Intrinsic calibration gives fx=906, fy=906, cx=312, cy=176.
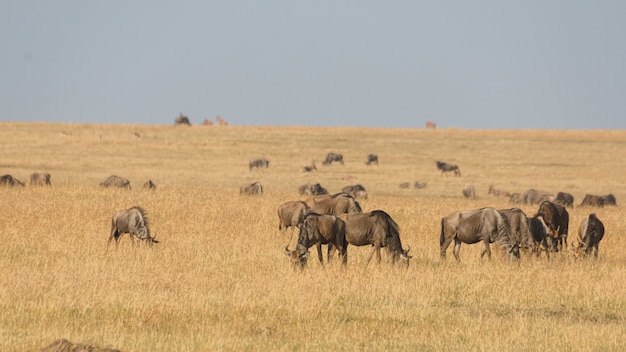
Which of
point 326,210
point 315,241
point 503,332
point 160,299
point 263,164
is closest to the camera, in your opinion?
point 503,332

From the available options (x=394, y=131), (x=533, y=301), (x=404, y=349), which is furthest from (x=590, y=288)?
(x=394, y=131)

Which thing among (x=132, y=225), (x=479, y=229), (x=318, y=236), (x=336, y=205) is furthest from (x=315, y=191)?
(x=318, y=236)

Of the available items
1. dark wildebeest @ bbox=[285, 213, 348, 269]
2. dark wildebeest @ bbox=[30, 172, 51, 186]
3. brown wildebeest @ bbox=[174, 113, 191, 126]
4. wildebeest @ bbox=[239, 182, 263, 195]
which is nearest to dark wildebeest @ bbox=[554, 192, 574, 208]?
wildebeest @ bbox=[239, 182, 263, 195]

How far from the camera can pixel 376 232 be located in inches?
656

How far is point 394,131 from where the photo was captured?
87.2 m

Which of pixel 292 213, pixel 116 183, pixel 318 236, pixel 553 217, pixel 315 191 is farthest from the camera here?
pixel 116 183

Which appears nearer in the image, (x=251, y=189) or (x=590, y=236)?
(x=590, y=236)

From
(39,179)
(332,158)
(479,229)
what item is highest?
(479,229)

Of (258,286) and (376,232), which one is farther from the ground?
(376,232)

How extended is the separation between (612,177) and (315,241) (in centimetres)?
4287

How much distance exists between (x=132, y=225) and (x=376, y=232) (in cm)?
532

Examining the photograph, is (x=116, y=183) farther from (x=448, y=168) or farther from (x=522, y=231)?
(x=448, y=168)

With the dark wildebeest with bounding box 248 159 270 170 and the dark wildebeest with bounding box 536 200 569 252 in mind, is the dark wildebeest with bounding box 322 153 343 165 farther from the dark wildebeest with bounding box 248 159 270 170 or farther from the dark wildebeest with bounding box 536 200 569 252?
the dark wildebeest with bounding box 536 200 569 252

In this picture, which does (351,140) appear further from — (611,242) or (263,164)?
(611,242)
